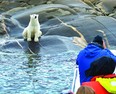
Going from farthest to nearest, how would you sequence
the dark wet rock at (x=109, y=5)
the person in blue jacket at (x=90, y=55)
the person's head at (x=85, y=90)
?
the dark wet rock at (x=109, y=5) → the person in blue jacket at (x=90, y=55) → the person's head at (x=85, y=90)

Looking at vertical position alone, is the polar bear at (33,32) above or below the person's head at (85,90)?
below

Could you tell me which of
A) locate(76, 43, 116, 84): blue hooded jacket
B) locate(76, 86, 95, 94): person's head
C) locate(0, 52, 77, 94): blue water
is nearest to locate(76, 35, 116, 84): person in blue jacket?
locate(76, 43, 116, 84): blue hooded jacket

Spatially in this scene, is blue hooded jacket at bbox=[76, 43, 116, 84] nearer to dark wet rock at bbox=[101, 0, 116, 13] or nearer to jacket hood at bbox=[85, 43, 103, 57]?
jacket hood at bbox=[85, 43, 103, 57]

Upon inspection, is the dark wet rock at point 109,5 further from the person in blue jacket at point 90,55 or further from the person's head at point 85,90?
the person's head at point 85,90

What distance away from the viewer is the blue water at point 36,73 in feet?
41.9

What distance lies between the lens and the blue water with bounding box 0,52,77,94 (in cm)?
1276

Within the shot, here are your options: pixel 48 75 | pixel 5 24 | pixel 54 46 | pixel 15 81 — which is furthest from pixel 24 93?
pixel 5 24

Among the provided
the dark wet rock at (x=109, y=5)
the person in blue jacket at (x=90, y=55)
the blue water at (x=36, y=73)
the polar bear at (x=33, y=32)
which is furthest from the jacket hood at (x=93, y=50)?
the dark wet rock at (x=109, y=5)

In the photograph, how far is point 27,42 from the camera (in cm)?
1972

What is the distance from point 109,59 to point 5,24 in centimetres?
1819

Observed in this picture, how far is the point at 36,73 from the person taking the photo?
47.9 ft

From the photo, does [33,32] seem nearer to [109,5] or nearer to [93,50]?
[93,50]

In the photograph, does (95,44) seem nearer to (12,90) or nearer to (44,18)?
(12,90)

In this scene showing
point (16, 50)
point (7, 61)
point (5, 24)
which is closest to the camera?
point (7, 61)
